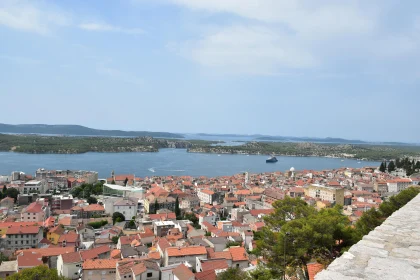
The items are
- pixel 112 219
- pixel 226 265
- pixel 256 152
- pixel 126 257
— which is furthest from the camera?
pixel 256 152

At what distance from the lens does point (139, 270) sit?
1177 centimetres

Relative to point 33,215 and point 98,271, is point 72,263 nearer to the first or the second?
point 98,271

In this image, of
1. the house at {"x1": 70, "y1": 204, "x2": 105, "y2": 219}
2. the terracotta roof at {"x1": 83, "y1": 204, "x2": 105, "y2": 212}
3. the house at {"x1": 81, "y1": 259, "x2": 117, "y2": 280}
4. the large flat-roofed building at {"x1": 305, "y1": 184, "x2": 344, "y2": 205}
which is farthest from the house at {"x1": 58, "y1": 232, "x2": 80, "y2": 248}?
the large flat-roofed building at {"x1": 305, "y1": 184, "x2": 344, "y2": 205}

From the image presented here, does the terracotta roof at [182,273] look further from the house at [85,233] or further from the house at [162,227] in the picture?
the house at [85,233]

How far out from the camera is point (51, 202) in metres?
25.8

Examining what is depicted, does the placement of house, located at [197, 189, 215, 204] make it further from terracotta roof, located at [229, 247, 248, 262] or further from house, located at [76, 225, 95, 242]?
terracotta roof, located at [229, 247, 248, 262]

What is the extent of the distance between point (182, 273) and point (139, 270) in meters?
1.66

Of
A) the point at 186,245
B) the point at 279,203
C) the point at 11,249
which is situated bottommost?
the point at 11,249

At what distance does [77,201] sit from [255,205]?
13.9 metres

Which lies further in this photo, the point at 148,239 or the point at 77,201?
the point at 77,201

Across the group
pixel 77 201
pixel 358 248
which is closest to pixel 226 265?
pixel 358 248

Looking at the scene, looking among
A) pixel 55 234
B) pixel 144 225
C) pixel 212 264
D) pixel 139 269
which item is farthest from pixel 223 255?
pixel 55 234

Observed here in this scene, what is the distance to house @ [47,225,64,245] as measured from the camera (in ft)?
57.5

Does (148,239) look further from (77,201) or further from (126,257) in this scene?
(77,201)
